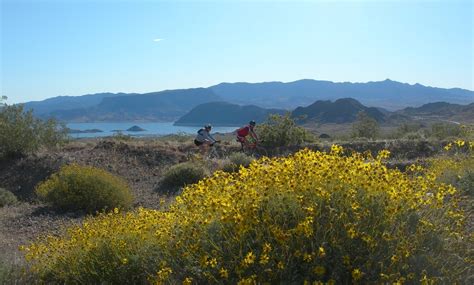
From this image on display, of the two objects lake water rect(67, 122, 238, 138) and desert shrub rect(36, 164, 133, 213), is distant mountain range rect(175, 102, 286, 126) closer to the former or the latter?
lake water rect(67, 122, 238, 138)

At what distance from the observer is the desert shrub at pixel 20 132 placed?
56.3ft

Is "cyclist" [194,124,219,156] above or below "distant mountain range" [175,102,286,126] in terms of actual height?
above

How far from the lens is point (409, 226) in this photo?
13.9 feet

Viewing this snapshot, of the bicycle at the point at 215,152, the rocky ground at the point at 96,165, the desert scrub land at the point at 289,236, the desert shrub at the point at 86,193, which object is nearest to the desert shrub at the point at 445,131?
the rocky ground at the point at 96,165

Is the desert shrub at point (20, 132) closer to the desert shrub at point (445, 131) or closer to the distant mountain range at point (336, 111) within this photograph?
the desert shrub at point (445, 131)

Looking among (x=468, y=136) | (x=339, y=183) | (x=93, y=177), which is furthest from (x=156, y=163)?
(x=339, y=183)

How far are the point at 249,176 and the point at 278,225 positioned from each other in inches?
36.5

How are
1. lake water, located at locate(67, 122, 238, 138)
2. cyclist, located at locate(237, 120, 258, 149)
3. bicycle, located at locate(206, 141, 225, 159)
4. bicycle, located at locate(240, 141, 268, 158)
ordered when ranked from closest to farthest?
1. bicycle, located at locate(206, 141, 225, 159)
2. cyclist, located at locate(237, 120, 258, 149)
3. bicycle, located at locate(240, 141, 268, 158)
4. lake water, located at locate(67, 122, 238, 138)

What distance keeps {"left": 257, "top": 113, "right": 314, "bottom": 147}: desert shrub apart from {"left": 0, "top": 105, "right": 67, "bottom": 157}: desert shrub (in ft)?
26.7

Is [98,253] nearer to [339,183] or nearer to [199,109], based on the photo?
[339,183]

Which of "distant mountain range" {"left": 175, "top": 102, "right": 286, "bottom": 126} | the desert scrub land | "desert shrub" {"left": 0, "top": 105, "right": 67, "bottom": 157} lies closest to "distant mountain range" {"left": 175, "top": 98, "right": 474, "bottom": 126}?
"distant mountain range" {"left": 175, "top": 102, "right": 286, "bottom": 126}

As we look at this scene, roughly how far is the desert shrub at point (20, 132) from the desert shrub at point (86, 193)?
6.88m

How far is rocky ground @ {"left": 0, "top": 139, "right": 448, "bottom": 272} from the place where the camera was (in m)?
9.65

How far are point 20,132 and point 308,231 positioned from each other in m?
15.7
